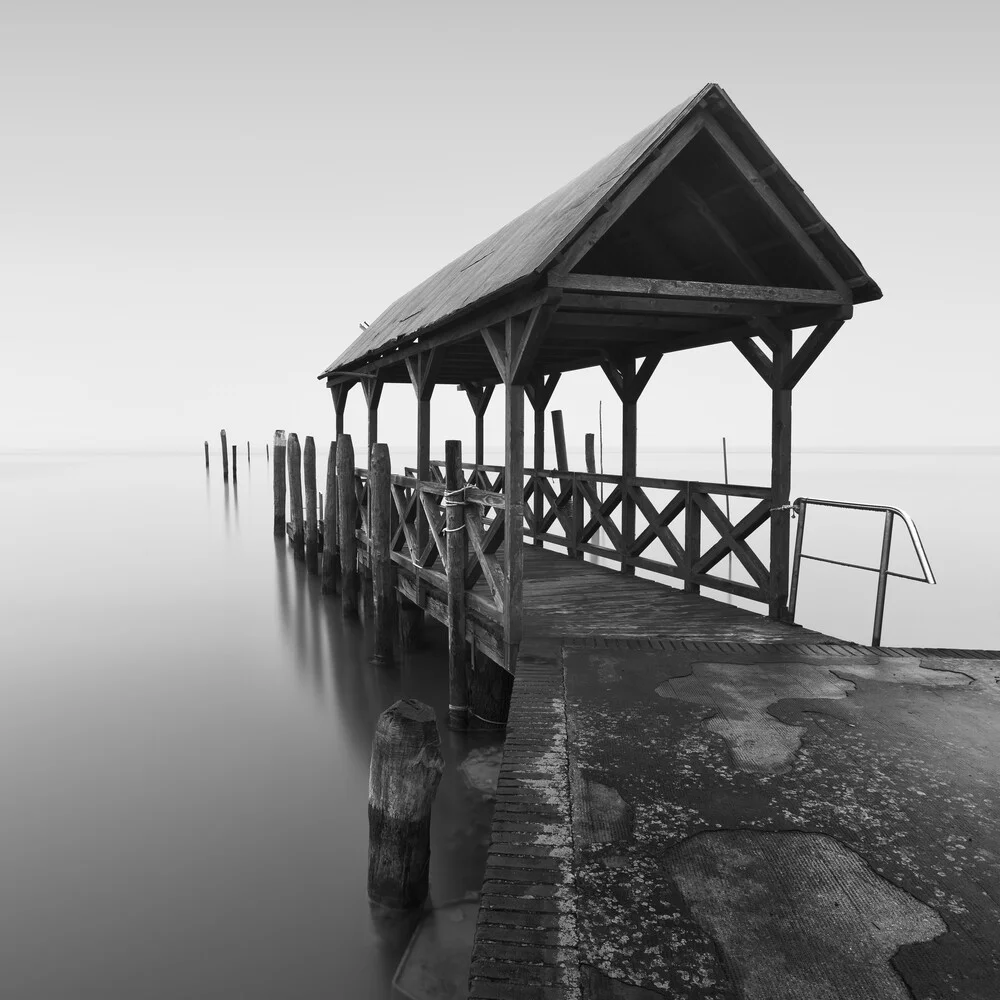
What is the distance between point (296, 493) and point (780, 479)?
13.7 meters

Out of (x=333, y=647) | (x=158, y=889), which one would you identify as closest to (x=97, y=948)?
(x=158, y=889)

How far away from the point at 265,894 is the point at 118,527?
25.9 meters

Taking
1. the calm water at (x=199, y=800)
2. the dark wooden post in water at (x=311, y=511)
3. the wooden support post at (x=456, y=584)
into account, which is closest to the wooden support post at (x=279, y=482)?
the dark wooden post in water at (x=311, y=511)

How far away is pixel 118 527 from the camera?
2808cm

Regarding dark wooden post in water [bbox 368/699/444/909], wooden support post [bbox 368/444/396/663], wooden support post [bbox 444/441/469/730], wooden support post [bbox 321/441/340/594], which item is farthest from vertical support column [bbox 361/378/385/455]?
dark wooden post in water [bbox 368/699/444/909]

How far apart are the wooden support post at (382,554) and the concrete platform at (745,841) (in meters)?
5.21

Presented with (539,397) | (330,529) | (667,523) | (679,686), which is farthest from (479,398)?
(679,686)

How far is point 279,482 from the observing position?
71.7 feet

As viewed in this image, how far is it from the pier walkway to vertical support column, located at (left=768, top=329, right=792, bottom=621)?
1.52 meters

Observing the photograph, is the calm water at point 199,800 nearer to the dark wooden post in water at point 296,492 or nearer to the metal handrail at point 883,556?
the dark wooden post in water at point 296,492

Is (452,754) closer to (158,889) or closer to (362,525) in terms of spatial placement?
(158,889)

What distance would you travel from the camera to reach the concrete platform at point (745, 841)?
2.36 m

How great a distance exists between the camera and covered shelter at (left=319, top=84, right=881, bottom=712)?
5.93 m

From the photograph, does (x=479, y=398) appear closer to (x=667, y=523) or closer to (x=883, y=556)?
(x=667, y=523)
